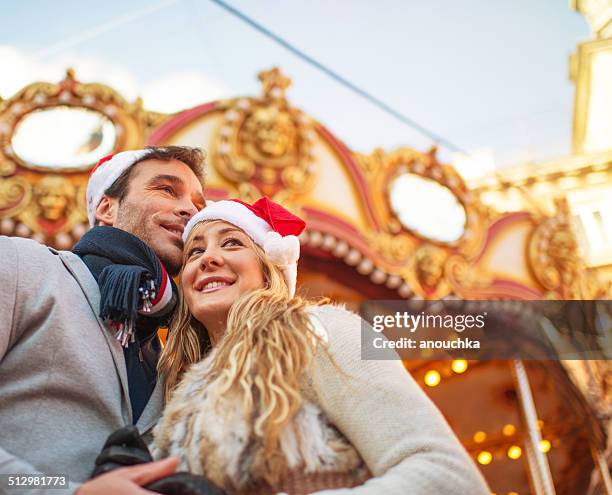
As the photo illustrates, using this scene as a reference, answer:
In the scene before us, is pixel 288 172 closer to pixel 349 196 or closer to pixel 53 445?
pixel 349 196

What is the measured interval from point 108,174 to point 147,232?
31 cm

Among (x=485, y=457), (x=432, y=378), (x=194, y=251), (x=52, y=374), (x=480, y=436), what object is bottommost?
(x=485, y=457)

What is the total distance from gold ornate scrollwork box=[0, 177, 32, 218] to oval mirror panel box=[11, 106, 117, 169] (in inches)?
5.1

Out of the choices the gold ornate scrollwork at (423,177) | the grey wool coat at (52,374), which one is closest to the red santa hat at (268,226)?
the grey wool coat at (52,374)

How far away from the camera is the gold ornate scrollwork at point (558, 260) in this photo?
205 inches

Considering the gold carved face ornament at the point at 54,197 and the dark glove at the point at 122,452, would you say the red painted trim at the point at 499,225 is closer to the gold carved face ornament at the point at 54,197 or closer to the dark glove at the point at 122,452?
the gold carved face ornament at the point at 54,197

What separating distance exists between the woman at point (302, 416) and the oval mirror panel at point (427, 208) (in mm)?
3199

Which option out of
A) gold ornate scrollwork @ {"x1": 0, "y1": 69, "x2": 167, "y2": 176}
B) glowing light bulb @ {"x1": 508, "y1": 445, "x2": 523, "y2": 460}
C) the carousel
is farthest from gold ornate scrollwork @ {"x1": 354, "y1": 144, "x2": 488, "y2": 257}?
glowing light bulb @ {"x1": 508, "y1": 445, "x2": 523, "y2": 460}

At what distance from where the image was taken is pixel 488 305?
15.5ft

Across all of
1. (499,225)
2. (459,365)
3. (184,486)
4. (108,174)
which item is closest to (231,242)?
(108,174)

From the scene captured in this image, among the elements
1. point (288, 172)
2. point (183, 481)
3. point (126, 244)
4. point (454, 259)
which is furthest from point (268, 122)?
point (183, 481)

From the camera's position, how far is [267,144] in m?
4.19

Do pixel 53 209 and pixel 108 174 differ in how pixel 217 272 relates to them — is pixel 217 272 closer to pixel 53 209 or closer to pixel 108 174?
pixel 108 174

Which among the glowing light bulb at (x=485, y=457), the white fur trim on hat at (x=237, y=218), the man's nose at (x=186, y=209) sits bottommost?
the glowing light bulb at (x=485, y=457)
